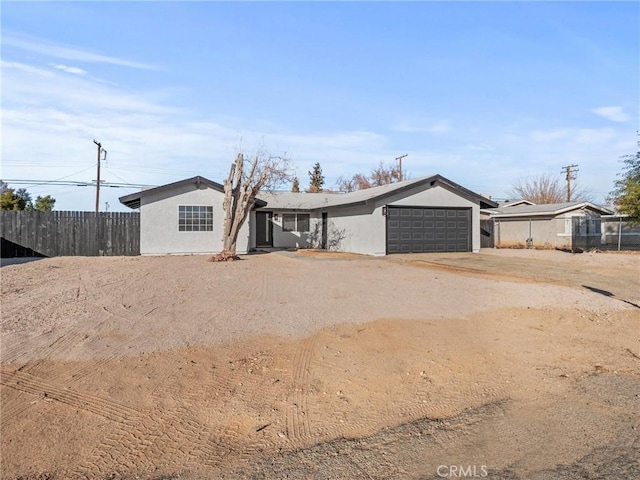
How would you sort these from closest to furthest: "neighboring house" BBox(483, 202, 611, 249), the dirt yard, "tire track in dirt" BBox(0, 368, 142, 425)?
the dirt yard → "tire track in dirt" BBox(0, 368, 142, 425) → "neighboring house" BBox(483, 202, 611, 249)

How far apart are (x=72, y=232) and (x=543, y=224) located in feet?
85.8

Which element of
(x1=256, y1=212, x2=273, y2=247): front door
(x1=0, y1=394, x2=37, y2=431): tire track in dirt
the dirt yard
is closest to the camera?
the dirt yard

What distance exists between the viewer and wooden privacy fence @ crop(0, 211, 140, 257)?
18.9m

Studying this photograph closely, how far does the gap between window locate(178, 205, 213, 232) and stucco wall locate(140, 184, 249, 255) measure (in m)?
0.15

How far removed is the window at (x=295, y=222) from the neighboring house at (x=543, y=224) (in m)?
13.1

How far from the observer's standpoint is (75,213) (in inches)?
766

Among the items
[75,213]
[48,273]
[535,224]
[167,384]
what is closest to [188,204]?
[75,213]

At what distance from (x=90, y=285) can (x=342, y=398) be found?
24.7 feet

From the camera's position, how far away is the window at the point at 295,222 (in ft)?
86.4

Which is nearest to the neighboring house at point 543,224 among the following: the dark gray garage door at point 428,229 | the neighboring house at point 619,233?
the neighboring house at point 619,233

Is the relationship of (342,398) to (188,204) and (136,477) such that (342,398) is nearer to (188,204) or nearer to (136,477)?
(136,477)

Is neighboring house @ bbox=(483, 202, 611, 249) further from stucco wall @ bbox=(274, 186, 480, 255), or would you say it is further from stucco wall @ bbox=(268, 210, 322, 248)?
stucco wall @ bbox=(268, 210, 322, 248)

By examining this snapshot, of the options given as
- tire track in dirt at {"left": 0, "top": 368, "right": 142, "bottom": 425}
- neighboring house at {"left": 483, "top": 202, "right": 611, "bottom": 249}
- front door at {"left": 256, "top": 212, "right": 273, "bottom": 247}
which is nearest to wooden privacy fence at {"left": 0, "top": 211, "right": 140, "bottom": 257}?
front door at {"left": 256, "top": 212, "right": 273, "bottom": 247}

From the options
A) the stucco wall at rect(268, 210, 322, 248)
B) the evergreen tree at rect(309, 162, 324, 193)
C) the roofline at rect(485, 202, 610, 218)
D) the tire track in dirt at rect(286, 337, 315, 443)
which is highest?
the evergreen tree at rect(309, 162, 324, 193)
